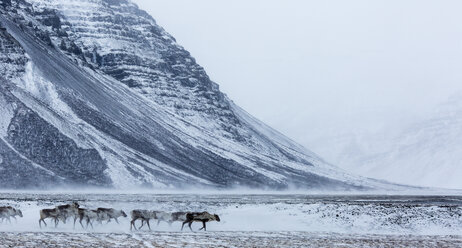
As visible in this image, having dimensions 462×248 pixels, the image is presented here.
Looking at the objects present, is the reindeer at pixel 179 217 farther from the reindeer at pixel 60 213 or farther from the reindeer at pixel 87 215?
the reindeer at pixel 60 213

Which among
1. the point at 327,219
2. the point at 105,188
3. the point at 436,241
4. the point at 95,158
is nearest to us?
the point at 436,241

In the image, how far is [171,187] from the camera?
198 meters

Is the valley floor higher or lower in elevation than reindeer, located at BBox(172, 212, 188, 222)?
lower

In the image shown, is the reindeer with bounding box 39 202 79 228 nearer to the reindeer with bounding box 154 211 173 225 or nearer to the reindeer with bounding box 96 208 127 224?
the reindeer with bounding box 96 208 127 224

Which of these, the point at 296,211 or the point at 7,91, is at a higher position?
the point at 7,91

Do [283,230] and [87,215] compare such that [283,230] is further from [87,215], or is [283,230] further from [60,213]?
[60,213]

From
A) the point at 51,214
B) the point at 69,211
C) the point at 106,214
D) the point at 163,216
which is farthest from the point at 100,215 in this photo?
the point at 163,216

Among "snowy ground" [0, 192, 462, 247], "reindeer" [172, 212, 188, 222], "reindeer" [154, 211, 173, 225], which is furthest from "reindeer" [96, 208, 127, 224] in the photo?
"reindeer" [172, 212, 188, 222]

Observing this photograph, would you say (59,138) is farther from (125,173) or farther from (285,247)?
(285,247)

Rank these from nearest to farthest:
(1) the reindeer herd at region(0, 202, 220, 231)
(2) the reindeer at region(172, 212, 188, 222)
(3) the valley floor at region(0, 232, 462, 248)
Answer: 1. (3) the valley floor at region(0, 232, 462, 248)
2. (1) the reindeer herd at region(0, 202, 220, 231)
3. (2) the reindeer at region(172, 212, 188, 222)

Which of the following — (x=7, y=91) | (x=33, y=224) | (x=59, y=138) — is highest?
(x=7, y=91)

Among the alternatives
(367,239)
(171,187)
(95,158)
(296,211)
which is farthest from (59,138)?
(367,239)

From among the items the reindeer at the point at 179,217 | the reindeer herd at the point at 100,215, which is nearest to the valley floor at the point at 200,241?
the reindeer herd at the point at 100,215

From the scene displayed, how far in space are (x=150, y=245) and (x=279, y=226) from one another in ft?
62.8
